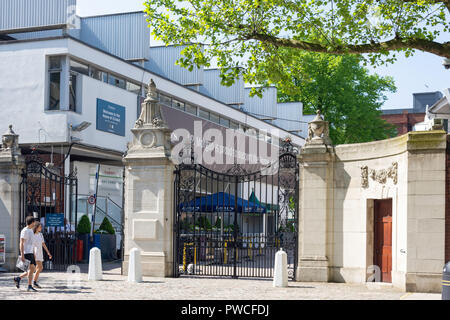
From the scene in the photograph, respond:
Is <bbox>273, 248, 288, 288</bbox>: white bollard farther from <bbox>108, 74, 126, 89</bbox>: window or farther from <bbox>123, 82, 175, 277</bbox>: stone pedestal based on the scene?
<bbox>108, 74, 126, 89</bbox>: window

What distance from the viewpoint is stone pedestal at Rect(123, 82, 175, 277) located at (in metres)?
18.3

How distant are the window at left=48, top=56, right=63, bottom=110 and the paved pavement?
11848 millimetres

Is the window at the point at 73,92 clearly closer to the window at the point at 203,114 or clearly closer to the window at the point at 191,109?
the window at the point at 191,109

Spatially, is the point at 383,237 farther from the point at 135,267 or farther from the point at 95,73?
the point at 95,73

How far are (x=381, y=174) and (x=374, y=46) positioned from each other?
3.41 m

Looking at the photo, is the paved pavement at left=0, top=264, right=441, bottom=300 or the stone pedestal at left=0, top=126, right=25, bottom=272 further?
the stone pedestal at left=0, top=126, right=25, bottom=272

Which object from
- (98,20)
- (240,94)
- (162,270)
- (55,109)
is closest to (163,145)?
(162,270)

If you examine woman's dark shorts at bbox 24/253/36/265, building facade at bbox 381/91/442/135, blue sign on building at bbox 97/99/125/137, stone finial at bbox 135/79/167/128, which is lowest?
woman's dark shorts at bbox 24/253/36/265

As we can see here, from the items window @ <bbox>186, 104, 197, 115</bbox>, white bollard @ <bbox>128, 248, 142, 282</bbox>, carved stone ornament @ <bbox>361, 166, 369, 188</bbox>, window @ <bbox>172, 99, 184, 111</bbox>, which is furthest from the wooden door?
window @ <bbox>186, 104, 197, 115</bbox>

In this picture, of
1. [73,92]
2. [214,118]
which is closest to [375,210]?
[73,92]

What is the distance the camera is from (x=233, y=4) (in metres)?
16.7

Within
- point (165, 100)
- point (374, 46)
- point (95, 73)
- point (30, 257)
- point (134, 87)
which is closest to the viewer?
point (30, 257)

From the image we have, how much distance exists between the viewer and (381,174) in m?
16.5

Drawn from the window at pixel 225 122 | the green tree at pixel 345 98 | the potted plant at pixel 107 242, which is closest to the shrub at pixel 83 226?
the potted plant at pixel 107 242
